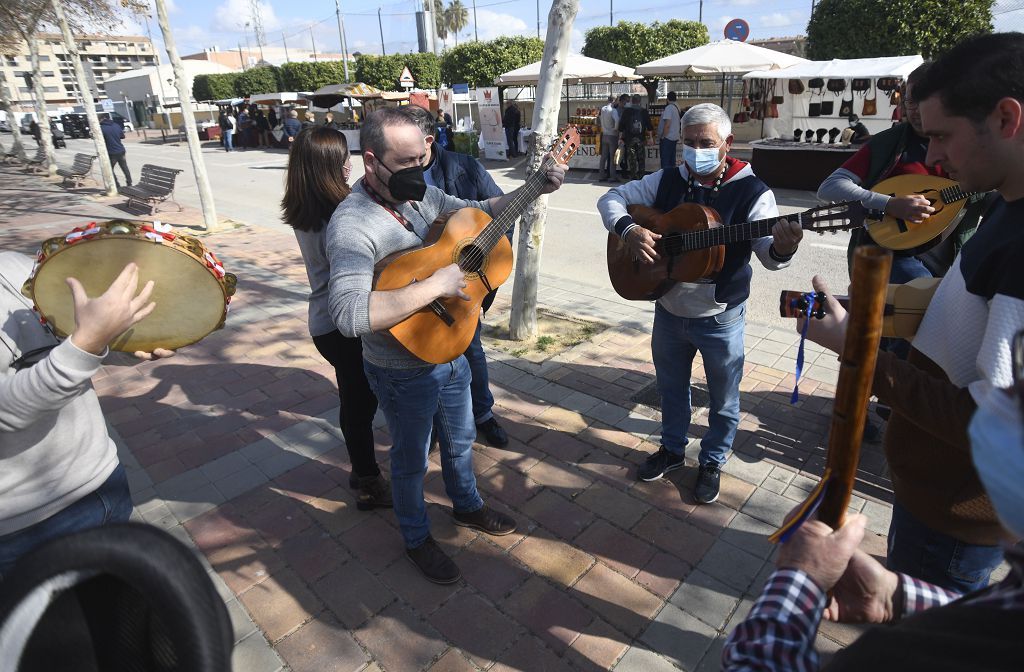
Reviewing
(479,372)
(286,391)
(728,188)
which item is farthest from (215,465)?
(728,188)

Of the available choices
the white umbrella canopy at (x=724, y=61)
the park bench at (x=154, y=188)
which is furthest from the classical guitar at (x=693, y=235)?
the white umbrella canopy at (x=724, y=61)

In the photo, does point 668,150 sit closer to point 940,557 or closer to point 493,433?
point 493,433

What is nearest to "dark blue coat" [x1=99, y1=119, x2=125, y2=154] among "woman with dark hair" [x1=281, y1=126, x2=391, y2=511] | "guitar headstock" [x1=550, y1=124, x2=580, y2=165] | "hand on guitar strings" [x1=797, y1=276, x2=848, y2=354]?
"woman with dark hair" [x1=281, y1=126, x2=391, y2=511]

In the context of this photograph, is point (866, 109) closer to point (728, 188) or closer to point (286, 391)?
point (728, 188)

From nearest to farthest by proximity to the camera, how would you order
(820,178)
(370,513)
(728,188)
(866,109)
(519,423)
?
1. (728,188)
2. (370,513)
3. (519,423)
4. (820,178)
5. (866,109)

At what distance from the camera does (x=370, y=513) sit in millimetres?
3168

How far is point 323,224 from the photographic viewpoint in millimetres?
2898

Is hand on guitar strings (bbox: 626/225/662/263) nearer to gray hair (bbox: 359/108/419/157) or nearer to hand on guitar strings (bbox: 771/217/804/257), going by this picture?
hand on guitar strings (bbox: 771/217/804/257)

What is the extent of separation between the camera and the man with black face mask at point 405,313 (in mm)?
2072

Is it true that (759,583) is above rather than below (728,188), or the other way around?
below

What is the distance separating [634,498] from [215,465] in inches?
100

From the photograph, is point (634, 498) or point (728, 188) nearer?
point (728, 188)

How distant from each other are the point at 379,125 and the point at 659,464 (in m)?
2.34

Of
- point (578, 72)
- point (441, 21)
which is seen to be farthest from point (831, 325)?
point (441, 21)
